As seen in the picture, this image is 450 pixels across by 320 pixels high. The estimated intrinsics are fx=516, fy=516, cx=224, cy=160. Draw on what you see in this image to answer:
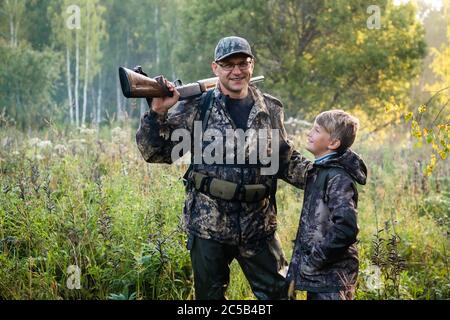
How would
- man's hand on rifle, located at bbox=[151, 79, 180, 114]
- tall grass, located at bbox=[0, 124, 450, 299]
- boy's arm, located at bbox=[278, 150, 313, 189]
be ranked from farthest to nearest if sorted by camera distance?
tall grass, located at bbox=[0, 124, 450, 299]
boy's arm, located at bbox=[278, 150, 313, 189]
man's hand on rifle, located at bbox=[151, 79, 180, 114]

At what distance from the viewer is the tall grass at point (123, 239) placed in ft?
13.9

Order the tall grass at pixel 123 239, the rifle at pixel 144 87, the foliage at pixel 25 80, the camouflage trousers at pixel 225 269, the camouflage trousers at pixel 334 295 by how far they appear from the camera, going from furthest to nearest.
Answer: the foliage at pixel 25 80
the tall grass at pixel 123 239
the camouflage trousers at pixel 225 269
the camouflage trousers at pixel 334 295
the rifle at pixel 144 87

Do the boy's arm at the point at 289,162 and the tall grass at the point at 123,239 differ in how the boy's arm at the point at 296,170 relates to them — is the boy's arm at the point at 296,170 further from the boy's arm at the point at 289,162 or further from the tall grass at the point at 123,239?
the tall grass at the point at 123,239

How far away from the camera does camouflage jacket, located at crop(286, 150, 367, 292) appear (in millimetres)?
3215

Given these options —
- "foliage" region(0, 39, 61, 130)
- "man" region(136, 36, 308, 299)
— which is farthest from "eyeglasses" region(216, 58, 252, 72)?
"foliage" region(0, 39, 61, 130)

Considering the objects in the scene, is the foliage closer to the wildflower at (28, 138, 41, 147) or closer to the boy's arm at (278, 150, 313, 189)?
the wildflower at (28, 138, 41, 147)

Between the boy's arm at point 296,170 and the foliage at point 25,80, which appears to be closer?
the boy's arm at point 296,170

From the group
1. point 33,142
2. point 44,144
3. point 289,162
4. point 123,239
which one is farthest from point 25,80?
point 289,162

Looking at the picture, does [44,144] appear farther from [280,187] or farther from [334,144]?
[334,144]

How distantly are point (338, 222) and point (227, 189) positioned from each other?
768mm

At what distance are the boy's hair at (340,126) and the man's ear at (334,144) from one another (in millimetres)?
20

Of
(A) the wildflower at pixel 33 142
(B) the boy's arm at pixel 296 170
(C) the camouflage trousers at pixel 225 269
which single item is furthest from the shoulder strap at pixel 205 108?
(A) the wildflower at pixel 33 142

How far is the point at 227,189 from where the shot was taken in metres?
3.49

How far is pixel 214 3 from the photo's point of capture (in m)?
19.4
